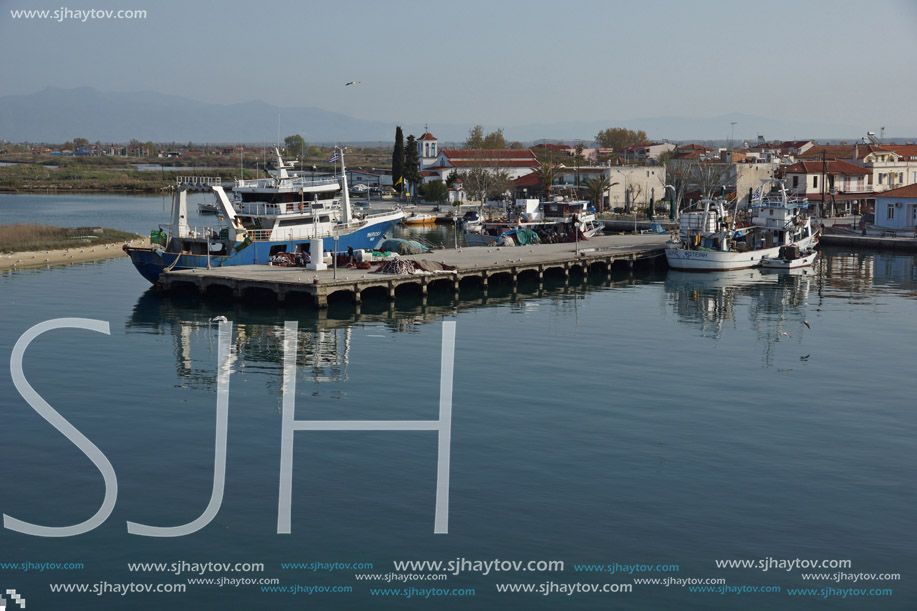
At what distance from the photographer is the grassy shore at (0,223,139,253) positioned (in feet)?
214

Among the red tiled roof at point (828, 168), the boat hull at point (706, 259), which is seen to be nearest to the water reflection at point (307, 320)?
the boat hull at point (706, 259)

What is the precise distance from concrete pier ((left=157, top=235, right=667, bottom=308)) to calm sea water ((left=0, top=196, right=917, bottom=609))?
330 cm

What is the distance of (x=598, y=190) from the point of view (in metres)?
99.6

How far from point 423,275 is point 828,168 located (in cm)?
6350

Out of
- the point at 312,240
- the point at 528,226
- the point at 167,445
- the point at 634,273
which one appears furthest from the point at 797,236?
the point at 167,445

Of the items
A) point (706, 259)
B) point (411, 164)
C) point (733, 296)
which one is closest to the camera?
point (733, 296)

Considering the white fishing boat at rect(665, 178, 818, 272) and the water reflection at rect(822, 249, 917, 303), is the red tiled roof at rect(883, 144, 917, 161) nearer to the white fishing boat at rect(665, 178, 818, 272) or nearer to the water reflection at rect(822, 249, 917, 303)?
the water reflection at rect(822, 249, 917, 303)

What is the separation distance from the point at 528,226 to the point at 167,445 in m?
51.9

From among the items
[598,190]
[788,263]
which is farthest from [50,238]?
[598,190]

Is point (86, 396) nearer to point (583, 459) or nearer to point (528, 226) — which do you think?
point (583, 459)

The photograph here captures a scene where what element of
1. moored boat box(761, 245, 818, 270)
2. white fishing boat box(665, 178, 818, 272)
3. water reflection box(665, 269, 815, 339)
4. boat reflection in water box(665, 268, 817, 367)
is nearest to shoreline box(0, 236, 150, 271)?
water reflection box(665, 269, 815, 339)

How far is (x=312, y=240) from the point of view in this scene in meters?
50.4

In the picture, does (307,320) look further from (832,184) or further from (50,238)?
(832,184)

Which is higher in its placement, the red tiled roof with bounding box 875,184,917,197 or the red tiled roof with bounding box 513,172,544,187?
the red tiled roof with bounding box 513,172,544,187
